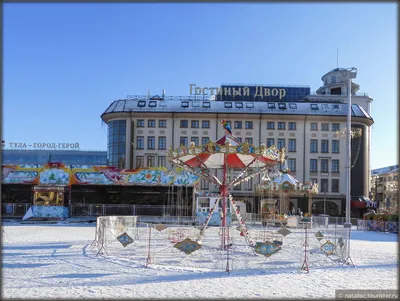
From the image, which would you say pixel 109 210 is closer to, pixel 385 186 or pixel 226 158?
pixel 226 158

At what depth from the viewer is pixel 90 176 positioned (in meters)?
34.9

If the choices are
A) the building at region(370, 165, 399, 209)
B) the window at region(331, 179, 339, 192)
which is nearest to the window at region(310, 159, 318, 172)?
the window at region(331, 179, 339, 192)

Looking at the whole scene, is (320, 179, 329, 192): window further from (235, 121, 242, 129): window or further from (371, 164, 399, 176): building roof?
(371, 164, 399, 176): building roof

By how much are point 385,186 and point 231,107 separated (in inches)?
2099

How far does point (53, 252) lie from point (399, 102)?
13.2 m

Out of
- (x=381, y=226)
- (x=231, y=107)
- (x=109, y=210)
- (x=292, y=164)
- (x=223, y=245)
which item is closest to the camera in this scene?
(x=223, y=245)

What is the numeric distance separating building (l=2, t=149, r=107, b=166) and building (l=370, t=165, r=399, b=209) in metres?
52.3

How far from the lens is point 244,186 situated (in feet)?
145

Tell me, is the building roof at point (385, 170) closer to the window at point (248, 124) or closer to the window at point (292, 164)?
the window at point (292, 164)

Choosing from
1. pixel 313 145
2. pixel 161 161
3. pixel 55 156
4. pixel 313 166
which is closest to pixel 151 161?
pixel 161 161

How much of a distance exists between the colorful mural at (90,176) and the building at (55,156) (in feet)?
113

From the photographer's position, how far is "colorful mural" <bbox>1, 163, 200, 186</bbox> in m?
34.5

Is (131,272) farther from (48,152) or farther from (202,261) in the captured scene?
(48,152)

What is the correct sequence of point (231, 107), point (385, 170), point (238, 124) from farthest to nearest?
1. point (385, 170)
2. point (231, 107)
3. point (238, 124)
